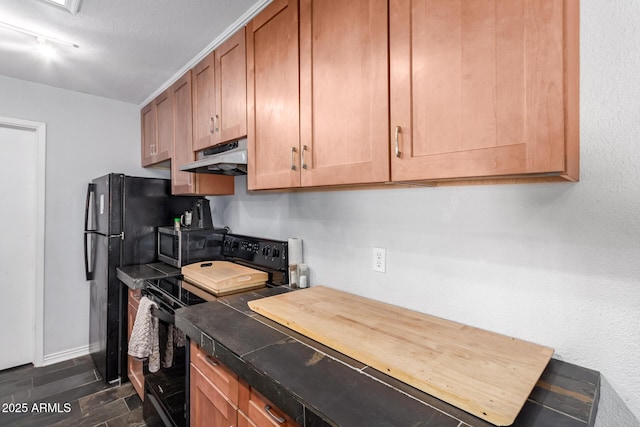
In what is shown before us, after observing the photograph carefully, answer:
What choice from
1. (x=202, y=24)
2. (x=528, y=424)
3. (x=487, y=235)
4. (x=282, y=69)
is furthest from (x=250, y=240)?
(x=528, y=424)

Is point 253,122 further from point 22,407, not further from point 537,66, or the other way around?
point 22,407

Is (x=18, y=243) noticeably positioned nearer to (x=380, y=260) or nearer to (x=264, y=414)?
(x=264, y=414)

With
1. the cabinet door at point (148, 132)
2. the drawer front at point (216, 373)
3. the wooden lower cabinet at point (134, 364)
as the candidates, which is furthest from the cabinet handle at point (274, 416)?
the cabinet door at point (148, 132)

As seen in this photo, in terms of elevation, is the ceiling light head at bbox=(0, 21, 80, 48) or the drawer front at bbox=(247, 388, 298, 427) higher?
the ceiling light head at bbox=(0, 21, 80, 48)

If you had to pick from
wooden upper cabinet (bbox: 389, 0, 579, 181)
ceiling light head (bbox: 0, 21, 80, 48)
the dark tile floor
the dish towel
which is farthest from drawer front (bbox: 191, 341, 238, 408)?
ceiling light head (bbox: 0, 21, 80, 48)

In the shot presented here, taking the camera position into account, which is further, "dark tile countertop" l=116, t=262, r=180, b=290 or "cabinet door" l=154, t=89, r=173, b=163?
"cabinet door" l=154, t=89, r=173, b=163

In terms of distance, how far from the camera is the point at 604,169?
2.76ft

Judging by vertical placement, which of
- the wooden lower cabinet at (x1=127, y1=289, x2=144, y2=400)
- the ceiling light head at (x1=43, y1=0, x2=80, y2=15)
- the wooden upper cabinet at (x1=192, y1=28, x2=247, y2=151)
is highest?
the ceiling light head at (x1=43, y1=0, x2=80, y2=15)

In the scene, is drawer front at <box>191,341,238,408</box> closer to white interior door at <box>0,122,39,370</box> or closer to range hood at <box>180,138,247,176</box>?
range hood at <box>180,138,247,176</box>

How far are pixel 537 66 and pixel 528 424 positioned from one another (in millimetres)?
780

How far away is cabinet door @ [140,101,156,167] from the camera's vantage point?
272cm

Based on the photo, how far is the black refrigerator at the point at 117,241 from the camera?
2.30 metres

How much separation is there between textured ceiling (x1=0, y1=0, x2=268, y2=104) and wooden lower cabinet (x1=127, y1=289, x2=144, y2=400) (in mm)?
1565

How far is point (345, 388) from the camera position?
2.56ft
